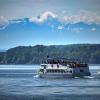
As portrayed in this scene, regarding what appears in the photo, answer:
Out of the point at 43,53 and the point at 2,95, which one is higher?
the point at 43,53

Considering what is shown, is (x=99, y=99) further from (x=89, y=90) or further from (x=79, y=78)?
(x=79, y=78)

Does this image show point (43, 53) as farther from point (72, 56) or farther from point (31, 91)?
point (31, 91)

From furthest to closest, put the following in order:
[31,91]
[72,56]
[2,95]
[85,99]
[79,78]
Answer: [72,56]
[79,78]
[31,91]
[2,95]
[85,99]

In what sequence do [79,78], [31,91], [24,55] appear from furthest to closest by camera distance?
[24,55]
[79,78]
[31,91]

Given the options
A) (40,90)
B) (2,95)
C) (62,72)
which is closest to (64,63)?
(62,72)

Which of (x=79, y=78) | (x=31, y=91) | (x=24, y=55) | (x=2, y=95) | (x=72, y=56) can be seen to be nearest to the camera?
(x=2, y=95)

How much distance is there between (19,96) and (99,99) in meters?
3.16

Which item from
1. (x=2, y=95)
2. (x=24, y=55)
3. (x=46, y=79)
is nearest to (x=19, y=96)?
(x=2, y=95)

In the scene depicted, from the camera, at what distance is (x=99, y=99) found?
22.0 meters

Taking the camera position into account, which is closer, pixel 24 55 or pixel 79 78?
pixel 79 78

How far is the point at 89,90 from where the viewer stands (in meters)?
25.8

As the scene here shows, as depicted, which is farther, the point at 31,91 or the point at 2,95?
the point at 31,91

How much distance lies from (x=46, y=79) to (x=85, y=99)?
13.6 m

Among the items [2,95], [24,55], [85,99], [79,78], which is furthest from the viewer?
[24,55]
